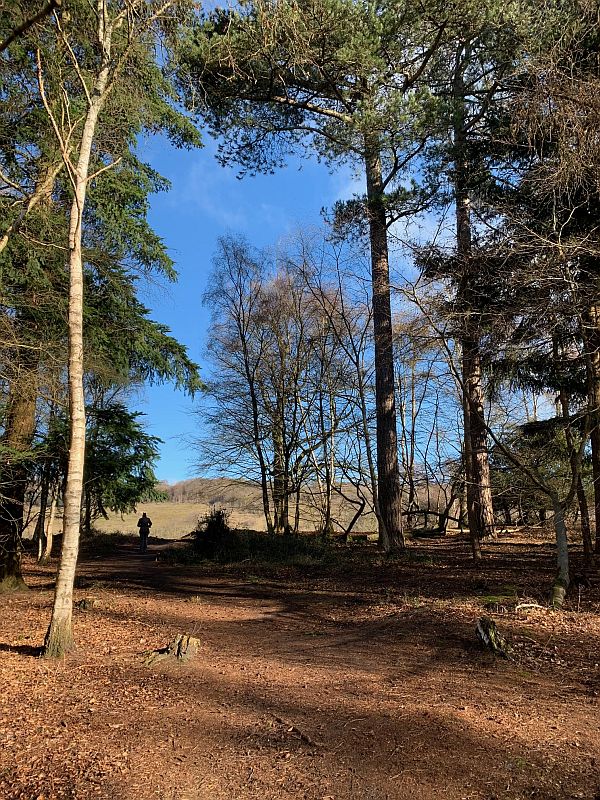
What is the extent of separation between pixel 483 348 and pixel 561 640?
4221 millimetres

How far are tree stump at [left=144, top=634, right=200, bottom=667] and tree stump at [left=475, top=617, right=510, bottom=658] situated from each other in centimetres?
318

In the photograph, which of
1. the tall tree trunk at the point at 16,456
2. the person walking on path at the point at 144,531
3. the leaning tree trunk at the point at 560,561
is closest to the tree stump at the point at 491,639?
the leaning tree trunk at the point at 560,561

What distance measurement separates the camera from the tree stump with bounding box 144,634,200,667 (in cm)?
600

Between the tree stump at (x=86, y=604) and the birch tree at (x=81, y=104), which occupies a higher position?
the birch tree at (x=81, y=104)

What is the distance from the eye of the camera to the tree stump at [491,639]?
5.78 m

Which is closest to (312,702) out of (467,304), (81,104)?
(467,304)

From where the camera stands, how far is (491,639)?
5.89m

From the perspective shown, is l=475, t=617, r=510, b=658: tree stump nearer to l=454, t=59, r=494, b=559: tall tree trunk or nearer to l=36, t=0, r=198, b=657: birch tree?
l=454, t=59, r=494, b=559: tall tree trunk

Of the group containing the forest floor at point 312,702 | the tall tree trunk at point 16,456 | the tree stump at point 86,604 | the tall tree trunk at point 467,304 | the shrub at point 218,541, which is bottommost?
the forest floor at point 312,702

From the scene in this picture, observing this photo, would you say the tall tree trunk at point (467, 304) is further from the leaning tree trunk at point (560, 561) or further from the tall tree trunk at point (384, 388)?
the tall tree trunk at point (384, 388)

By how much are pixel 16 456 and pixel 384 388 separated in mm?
8811

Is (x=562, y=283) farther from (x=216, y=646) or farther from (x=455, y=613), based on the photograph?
(x=216, y=646)

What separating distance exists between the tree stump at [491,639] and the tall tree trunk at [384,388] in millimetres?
8199

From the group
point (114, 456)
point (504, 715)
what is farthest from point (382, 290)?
point (504, 715)
